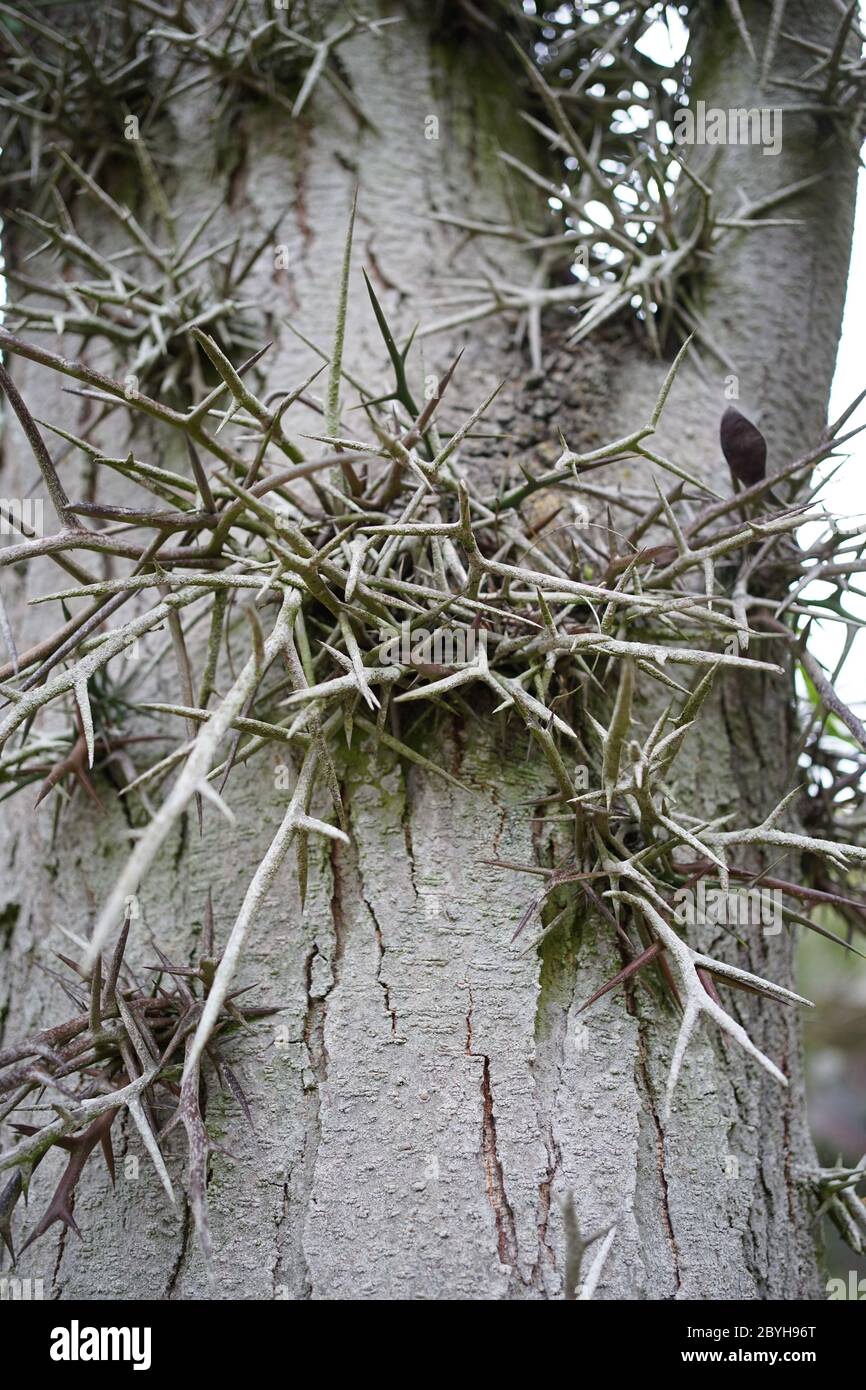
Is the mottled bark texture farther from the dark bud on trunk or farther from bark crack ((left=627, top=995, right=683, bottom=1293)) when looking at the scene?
the dark bud on trunk

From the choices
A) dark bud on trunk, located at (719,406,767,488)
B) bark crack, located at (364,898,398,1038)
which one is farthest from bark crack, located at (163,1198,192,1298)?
dark bud on trunk, located at (719,406,767,488)

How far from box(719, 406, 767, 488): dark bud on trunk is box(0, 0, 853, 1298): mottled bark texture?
183 mm

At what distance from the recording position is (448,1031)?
1.03 meters

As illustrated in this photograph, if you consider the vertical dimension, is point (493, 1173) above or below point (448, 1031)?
below

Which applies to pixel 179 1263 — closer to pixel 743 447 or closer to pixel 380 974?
pixel 380 974

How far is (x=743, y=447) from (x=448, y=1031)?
79 cm

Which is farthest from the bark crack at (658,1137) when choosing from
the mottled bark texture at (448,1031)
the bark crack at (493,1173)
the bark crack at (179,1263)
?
the bark crack at (179,1263)

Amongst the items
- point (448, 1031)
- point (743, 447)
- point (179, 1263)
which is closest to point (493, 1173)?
point (448, 1031)

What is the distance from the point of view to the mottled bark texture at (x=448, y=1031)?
3.17ft

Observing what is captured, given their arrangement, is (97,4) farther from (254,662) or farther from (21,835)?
(254,662)

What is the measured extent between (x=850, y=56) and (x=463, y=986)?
1.58m

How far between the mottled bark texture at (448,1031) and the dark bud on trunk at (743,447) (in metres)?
0.18

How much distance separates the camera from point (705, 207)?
1.46 m
